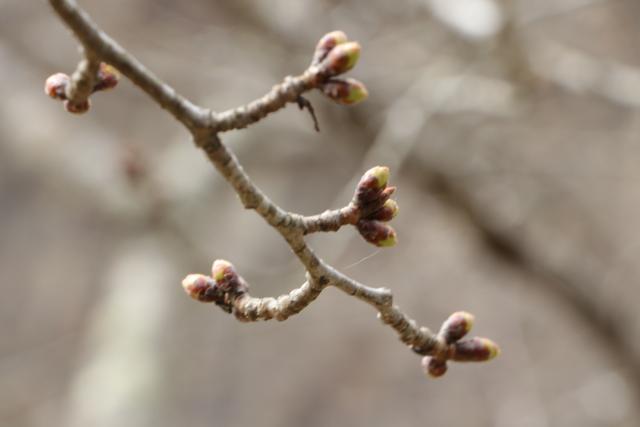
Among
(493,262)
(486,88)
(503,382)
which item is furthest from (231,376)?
(486,88)

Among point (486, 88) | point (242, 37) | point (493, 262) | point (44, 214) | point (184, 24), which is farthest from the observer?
point (44, 214)

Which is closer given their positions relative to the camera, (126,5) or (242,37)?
(242,37)

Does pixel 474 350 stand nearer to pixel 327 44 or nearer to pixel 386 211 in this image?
pixel 386 211

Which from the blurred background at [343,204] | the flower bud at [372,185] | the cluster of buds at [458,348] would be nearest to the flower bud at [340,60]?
the flower bud at [372,185]

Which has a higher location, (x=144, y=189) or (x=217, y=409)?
(x=217, y=409)

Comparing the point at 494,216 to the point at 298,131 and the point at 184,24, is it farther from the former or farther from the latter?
the point at 184,24

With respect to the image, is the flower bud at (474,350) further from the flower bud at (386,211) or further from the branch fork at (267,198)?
the flower bud at (386,211)

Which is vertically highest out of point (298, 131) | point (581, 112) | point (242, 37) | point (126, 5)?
point (126, 5)
